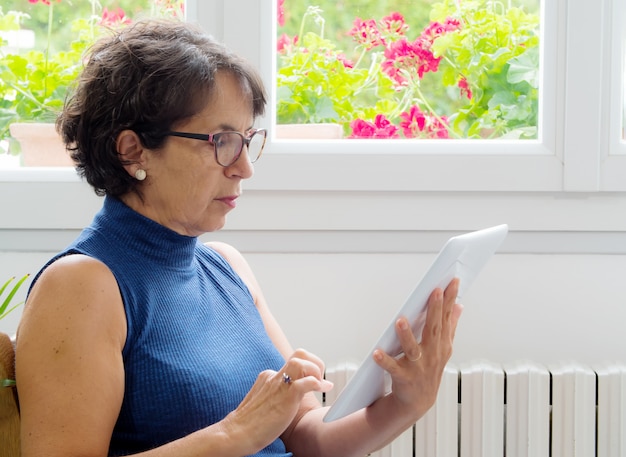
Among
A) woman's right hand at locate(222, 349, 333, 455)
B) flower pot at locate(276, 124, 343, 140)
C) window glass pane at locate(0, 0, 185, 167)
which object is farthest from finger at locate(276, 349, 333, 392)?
window glass pane at locate(0, 0, 185, 167)

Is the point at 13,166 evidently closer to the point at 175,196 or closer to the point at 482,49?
the point at 175,196

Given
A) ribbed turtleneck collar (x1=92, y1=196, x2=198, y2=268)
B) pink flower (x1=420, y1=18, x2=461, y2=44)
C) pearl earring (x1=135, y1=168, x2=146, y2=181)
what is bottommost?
ribbed turtleneck collar (x1=92, y1=196, x2=198, y2=268)

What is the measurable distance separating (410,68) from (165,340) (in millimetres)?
1139

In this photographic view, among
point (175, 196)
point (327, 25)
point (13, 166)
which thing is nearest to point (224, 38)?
point (327, 25)

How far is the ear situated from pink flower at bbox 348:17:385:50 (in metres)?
0.98

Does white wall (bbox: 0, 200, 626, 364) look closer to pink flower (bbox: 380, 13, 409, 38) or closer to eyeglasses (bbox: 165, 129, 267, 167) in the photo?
pink flower (bbox: 380, 13, 409, 38)

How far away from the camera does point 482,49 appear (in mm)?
2027

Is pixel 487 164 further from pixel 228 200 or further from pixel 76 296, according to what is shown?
pixel 76 296

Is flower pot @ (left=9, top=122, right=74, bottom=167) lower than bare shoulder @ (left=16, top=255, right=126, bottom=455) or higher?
higher

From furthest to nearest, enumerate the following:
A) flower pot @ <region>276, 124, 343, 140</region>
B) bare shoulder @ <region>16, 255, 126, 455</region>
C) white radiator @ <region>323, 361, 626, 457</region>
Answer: flower pot @ <region>276, 124, 343, 140</region> < white radiator @ <region>323, 361, 626, 457</region> < bare shoulder @ <region>16, 255, 126, 455</region>

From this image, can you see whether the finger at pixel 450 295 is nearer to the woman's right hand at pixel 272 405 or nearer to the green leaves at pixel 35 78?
the woman's right hand at pixel 272 405

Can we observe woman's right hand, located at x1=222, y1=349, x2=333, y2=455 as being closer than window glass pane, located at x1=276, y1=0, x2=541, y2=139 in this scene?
Yes

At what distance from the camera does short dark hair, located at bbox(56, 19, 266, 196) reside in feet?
3.85

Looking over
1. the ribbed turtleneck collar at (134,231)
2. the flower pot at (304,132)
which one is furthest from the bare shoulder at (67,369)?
the flower pot at (304,132)
